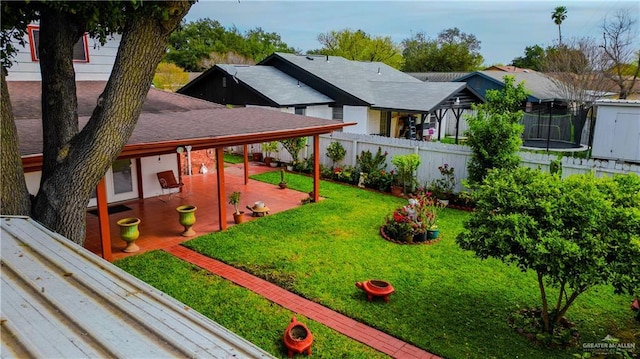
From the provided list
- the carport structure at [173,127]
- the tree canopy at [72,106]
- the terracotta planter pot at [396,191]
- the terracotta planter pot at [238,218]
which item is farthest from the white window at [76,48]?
the terracotta planter pot at [396,191]

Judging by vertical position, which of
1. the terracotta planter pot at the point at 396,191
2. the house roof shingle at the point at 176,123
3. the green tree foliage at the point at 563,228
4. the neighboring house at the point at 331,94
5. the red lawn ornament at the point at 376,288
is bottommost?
the red lawn ornament at the point at 376,288

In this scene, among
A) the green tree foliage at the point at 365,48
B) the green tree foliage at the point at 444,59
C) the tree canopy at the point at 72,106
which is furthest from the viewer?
the green tree foliage at the point at 444,59

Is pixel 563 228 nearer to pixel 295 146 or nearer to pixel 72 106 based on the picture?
pixel 72 106

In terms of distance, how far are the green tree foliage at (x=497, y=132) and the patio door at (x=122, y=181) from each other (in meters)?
9.32

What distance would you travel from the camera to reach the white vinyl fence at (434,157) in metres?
10.2

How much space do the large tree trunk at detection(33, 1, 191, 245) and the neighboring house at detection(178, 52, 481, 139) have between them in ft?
44.6

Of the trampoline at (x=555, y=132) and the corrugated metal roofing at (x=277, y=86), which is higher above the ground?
the corrugated metal roofing at (x=277, y=86)

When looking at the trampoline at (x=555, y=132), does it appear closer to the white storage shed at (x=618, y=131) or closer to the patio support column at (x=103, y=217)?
the white storage shed at (x=618, y=131)

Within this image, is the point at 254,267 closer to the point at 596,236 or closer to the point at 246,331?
the point at 246,331

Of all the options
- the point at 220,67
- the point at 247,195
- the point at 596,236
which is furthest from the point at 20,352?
the point at 220,67

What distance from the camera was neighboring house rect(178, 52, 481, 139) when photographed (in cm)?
1948

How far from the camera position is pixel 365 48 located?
4412cm

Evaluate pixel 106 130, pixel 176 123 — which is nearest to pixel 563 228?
pixel 106 130

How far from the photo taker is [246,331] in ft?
18.6
